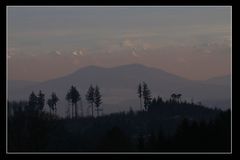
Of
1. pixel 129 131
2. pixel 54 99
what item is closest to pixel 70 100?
pixel 54 99

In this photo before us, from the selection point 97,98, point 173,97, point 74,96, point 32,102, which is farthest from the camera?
point 173,97

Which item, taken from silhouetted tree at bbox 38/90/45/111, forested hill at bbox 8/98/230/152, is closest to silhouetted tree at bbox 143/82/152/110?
forested hill at bbox 8/98/230/152

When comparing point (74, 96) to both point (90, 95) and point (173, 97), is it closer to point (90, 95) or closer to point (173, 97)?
point (90, 95)

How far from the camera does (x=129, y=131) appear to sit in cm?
945

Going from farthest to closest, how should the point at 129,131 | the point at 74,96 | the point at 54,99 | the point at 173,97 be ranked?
the point at 173,97
the point at 74,96
the point at 54,99
the point at 129,131

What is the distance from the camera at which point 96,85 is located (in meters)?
13.3

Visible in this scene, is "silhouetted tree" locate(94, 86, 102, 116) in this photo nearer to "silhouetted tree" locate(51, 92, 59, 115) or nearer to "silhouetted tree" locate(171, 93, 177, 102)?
"silhouetted tree" locate(51, 92, 59, 115)

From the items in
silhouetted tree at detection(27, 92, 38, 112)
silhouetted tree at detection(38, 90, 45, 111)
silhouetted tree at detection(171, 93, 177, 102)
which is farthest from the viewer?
silhouetted tree at detection(171, 93, 177, 102)

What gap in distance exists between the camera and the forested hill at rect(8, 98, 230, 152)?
6512 mm

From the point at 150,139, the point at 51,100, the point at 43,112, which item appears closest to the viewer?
the point at 150,139

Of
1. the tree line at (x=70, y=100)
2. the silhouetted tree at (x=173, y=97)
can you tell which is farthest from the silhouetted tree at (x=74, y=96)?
the silhouetted tree at (x=173, y=97)
